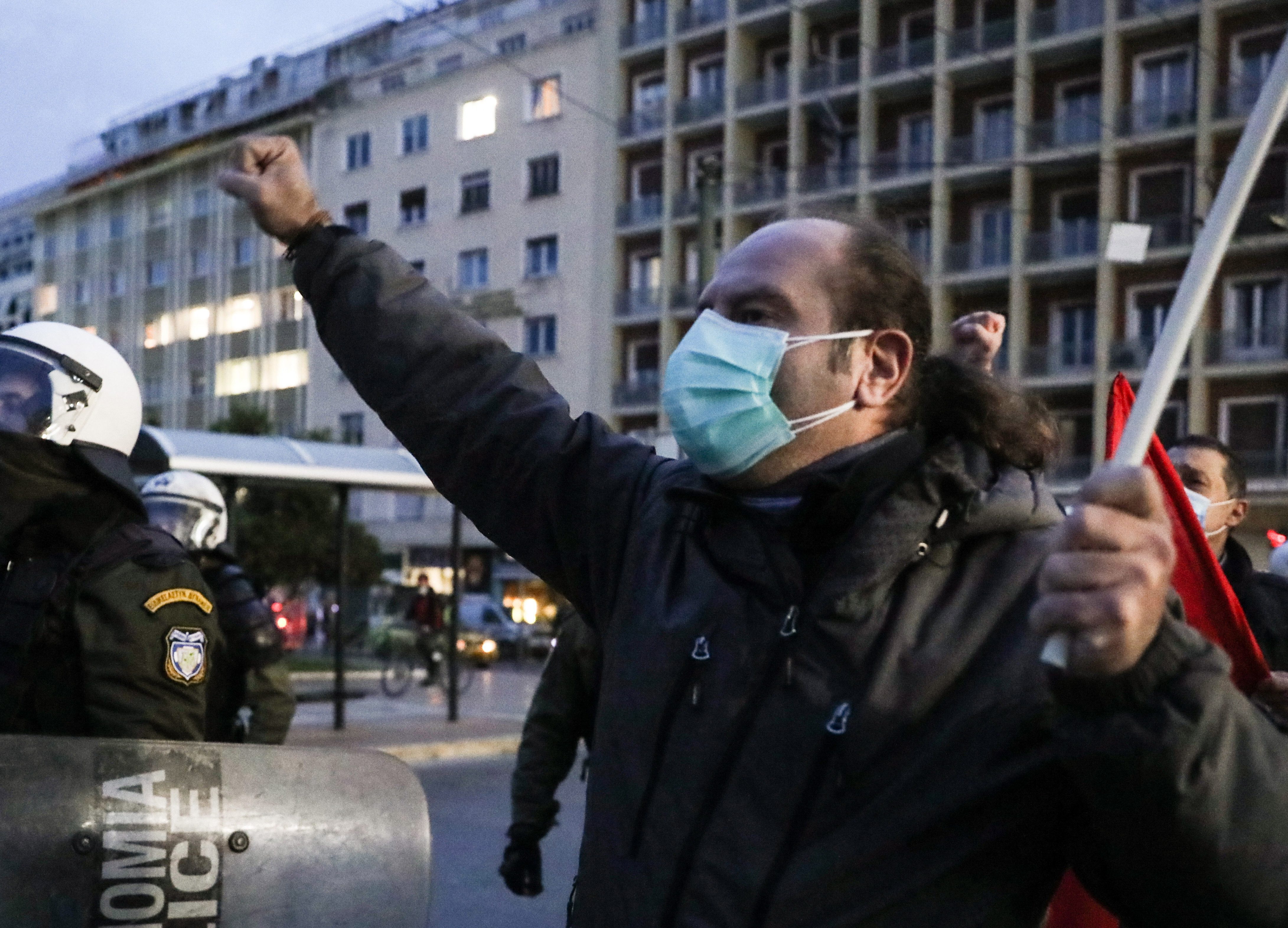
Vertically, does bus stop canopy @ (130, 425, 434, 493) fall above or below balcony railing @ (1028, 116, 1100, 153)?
below

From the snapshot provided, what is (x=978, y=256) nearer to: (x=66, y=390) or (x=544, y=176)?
(x=544, y=176)

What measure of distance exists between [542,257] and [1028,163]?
18285mm

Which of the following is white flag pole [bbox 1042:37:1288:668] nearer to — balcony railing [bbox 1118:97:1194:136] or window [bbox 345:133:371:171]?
balcony railing [bbox 1118:97:1194:136]

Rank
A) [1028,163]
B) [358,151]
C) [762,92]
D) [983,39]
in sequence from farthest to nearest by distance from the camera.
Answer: [358,151] < [762,92] < [983,39] < [1028,163]

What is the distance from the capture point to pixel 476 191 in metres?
43.1

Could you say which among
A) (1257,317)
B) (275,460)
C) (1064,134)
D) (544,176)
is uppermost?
(544,176)

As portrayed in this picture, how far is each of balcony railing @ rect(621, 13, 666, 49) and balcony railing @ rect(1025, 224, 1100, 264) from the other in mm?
12782

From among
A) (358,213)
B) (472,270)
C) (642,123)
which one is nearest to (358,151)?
(358,213)

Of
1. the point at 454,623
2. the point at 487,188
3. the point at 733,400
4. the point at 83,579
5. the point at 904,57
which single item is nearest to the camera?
the point at 733,400

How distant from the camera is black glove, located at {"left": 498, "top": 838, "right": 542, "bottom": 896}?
4.55 m

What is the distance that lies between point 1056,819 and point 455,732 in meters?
13.6

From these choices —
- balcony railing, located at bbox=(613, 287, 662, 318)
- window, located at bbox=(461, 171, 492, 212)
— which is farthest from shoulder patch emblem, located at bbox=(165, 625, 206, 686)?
window, located at bbox=(461, 171, 492, 212)

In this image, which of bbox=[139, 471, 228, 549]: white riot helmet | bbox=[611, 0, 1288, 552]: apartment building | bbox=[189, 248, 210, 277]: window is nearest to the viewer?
bbox=[139, 471, 228, 549]: white riot helmet

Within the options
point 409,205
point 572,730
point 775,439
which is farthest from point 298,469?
point 409,205
